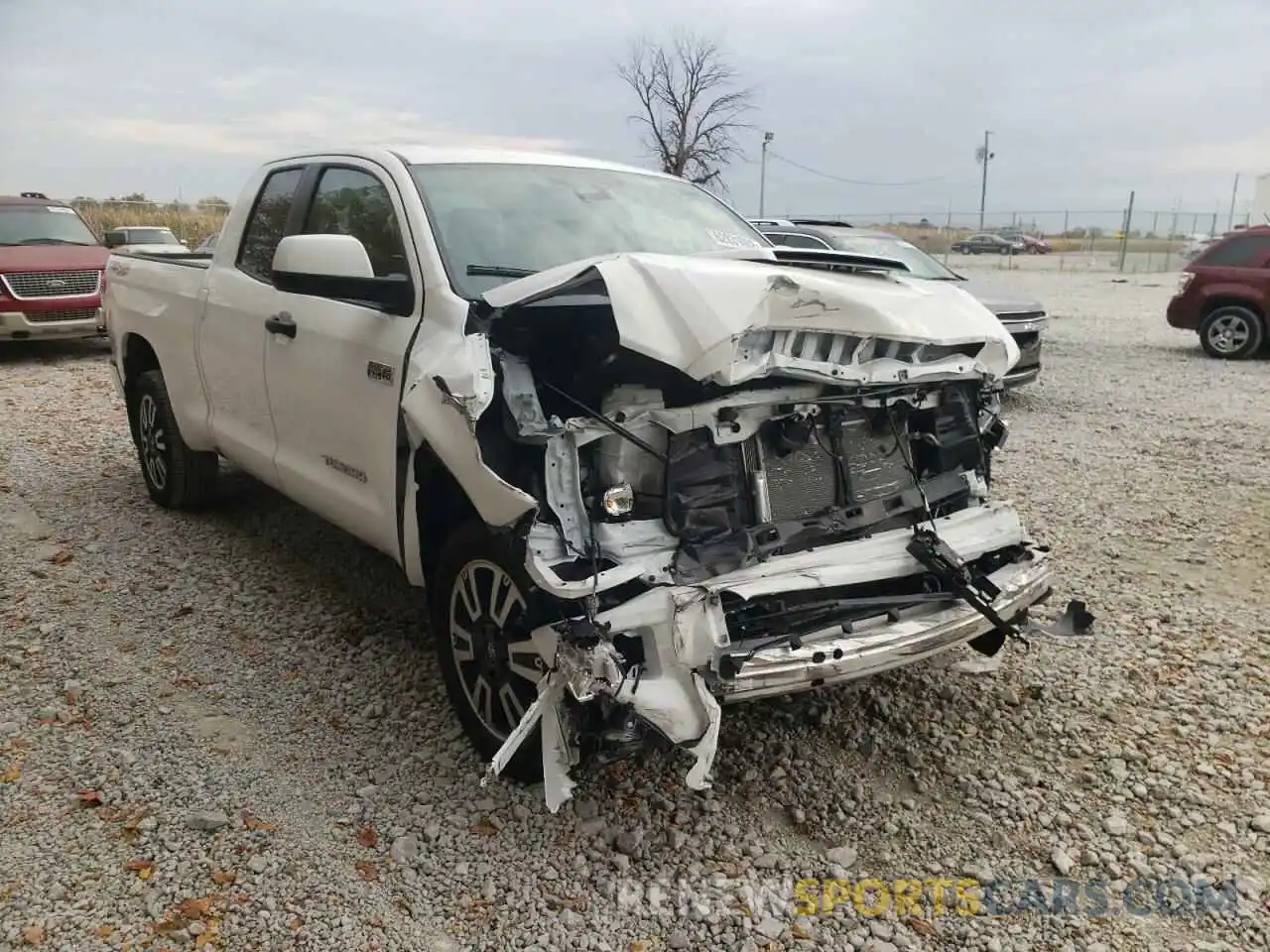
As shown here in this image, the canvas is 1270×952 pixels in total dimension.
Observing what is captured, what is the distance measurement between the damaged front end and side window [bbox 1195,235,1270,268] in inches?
455

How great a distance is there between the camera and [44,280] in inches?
462

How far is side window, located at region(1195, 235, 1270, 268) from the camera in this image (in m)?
12.7

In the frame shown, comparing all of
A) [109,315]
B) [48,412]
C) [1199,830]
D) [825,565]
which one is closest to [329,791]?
[825,565]

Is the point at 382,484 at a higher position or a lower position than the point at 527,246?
lower

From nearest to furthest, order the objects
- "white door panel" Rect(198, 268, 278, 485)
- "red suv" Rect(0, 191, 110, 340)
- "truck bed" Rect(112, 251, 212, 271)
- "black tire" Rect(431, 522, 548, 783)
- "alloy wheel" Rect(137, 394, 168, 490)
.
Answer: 1. "black tire" Rect(431, 522, 548, 783)
2. "white door panel" Rect(198, 268, 278, 485)
3. "truck bed" Rect(112, 251, 212, 271)
4. "alloy wheel" Rect(137, 394, 168, 490)
5. "red suv" Rect(0, 191, 110, 340)

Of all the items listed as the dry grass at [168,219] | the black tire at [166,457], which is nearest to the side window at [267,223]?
the black tire at [166,457]

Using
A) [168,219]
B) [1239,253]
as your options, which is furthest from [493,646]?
[168,219]

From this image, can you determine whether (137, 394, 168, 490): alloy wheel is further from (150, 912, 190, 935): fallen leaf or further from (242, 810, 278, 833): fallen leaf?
(150, 912, 190, 935): fallen leaf

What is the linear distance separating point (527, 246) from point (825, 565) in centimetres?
158

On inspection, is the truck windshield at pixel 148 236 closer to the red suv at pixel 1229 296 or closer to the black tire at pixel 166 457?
the black tire at pixel 166 457

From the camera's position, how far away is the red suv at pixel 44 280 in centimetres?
1158

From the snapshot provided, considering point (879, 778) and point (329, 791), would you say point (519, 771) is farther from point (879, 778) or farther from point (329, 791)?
point (879, 778)

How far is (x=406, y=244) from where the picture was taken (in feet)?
11.8

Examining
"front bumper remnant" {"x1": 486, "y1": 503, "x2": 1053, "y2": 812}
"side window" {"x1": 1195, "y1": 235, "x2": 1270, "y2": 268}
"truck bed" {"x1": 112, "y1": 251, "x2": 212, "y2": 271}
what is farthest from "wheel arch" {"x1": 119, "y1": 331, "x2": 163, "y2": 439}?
"side window" {"x1": 1195, "y1": 235, "x2": 1270, "y2": 268}
